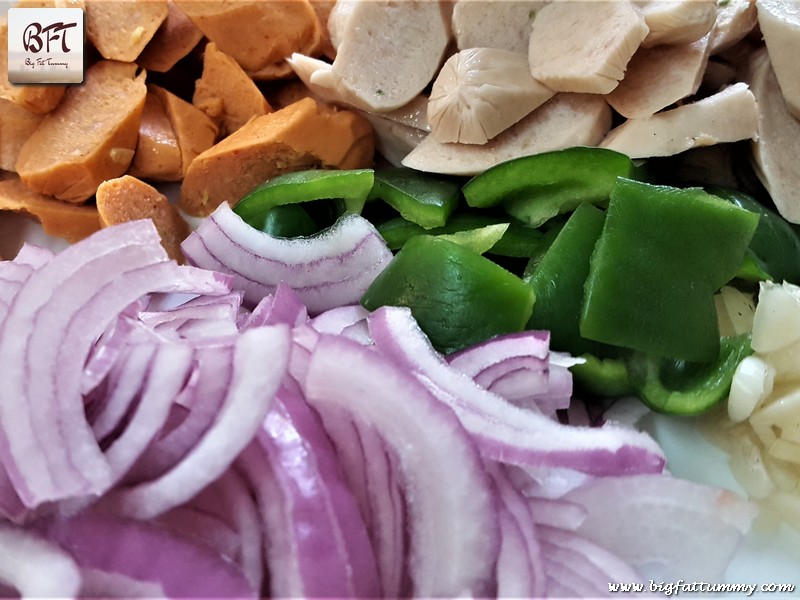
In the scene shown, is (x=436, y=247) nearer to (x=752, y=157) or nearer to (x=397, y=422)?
(x=397, y=422)

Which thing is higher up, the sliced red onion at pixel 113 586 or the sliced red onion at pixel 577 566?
the sliced red onion at pixel 577 566

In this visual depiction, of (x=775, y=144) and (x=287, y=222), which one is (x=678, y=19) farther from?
(x=287, y=222)

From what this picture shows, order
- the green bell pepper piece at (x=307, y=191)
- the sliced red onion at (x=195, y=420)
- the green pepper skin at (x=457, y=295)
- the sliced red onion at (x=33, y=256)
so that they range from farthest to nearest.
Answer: the green bell pepper piece at (x=307, y=191) → the sliced red onion at (x=33, y=256) → the green pepper skin at (x=457, y=295) → the sliced red onion at (x=195, y=420)

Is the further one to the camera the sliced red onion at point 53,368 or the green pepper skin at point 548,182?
the green pepper skin at point 548,182

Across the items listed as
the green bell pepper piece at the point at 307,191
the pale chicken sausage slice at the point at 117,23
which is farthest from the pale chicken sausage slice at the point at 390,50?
the pale chicken sausage slice at the point at 117,23

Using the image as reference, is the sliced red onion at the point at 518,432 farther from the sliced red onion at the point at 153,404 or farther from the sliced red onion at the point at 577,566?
the sliced red onion at the point at 153,404

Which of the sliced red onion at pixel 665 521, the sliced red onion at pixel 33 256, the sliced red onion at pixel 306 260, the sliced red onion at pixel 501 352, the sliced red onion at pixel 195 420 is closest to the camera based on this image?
the sliced red onion at pixel 195 420

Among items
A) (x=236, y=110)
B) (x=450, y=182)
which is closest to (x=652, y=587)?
(x=450, y=182)
